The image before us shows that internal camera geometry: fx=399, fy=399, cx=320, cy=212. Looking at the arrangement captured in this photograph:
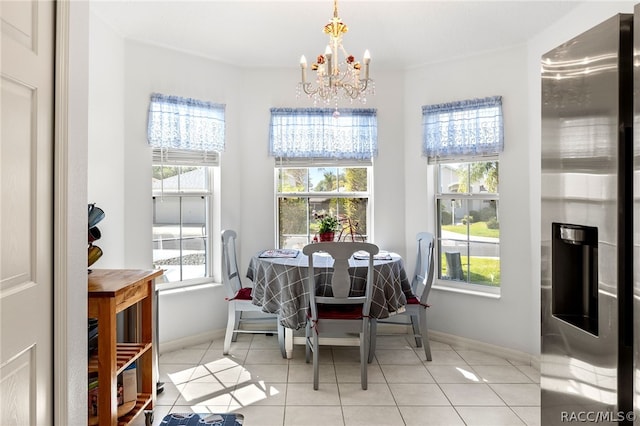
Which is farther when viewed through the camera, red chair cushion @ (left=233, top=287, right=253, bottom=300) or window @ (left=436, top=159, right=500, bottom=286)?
window @ (left=436, top=159, right=500, bottom=286)

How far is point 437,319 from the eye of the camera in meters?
3.74

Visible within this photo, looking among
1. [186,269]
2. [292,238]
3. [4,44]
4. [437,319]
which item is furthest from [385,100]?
[4,44]

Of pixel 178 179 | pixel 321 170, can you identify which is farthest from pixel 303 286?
pixel 178 179

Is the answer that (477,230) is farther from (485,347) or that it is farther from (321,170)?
(321,170)

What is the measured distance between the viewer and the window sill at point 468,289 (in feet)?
11.4

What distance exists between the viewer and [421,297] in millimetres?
3287

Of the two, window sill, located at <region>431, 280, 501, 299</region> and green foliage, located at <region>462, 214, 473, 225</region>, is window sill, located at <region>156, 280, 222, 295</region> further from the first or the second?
green foliage, located at <region>462, 214, 473, 225</region>

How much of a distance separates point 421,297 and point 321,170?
1.56 meters

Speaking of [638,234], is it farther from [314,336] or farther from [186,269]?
[186,269]

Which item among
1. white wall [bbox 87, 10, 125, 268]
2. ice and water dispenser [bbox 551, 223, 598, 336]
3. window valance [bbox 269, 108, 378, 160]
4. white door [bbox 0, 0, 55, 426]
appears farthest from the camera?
window valance [bbox 269, 108, 378, 160]

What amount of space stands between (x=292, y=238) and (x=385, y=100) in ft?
5.40

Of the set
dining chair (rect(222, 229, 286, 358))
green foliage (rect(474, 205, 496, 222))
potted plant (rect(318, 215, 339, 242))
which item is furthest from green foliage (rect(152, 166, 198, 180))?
green foliage (rect(474, 205, 496, 222))

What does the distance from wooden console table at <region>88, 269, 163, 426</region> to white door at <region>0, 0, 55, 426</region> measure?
486mm

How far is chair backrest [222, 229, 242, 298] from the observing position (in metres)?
3.37
